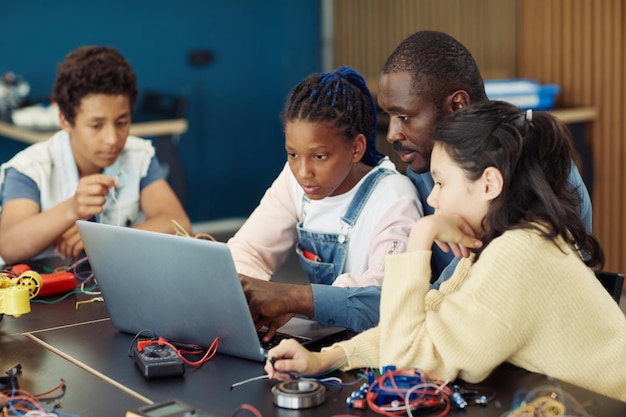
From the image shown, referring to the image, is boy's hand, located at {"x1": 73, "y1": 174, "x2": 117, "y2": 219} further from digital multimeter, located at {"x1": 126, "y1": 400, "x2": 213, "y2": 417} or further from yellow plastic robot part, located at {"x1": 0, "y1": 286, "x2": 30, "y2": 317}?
digital multimeter, located at {"x1": 126, "y1": 400, "x2": 213, "y2": 417}

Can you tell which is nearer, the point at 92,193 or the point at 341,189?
the point at 341,189

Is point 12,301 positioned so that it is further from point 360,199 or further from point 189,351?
point 360,199

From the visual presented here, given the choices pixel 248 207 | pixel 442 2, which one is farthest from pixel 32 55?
pixel 442 2

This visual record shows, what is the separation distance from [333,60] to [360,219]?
3.93m

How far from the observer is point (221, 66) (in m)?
5.81

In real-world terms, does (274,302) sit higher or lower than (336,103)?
lower

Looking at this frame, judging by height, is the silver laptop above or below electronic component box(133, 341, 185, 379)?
above

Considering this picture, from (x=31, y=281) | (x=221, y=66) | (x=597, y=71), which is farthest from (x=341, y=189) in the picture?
(x=221, y=66)

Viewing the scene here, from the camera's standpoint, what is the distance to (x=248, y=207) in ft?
19.9

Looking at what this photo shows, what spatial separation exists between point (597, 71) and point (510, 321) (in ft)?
10.2

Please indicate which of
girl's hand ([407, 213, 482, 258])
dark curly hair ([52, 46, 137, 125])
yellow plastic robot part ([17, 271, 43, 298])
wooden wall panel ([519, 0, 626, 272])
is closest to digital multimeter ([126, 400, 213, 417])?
girl's hand ([407, 213, 482, 258])

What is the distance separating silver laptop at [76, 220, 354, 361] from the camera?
1.48m

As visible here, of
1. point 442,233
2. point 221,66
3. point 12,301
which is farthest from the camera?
point 221,66

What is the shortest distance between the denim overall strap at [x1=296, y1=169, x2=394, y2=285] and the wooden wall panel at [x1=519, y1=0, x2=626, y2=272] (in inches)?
98.6
